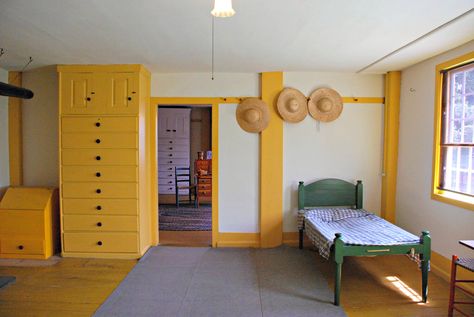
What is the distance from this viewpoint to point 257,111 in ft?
12.8

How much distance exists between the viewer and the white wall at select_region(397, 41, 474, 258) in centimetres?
293

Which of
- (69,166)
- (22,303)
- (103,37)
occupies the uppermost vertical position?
(103,37)

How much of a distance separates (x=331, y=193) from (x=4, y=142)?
15.0ft

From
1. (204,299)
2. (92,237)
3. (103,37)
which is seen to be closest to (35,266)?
(92,237)

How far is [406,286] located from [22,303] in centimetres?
374

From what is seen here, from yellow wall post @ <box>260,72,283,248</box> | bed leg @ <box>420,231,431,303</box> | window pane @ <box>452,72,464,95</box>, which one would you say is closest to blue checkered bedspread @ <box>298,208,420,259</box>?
bed leg @ <box>420,231,431,303</box>

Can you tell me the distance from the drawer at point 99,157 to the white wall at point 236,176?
1.22 metres

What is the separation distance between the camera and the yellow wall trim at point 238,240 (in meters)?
4.04

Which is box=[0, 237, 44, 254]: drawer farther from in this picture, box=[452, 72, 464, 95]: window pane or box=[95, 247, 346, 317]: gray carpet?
box=[452, 72, 464, 95]: window pane

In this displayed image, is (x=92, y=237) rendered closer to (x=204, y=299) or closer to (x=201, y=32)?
(x=204, y=299)

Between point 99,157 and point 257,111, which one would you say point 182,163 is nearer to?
point 99,157

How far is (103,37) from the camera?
2.73 m

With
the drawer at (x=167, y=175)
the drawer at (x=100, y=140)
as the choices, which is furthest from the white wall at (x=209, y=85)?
the drawer at (x=167, y=175)

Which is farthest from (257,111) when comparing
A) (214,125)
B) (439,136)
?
(439,136)
